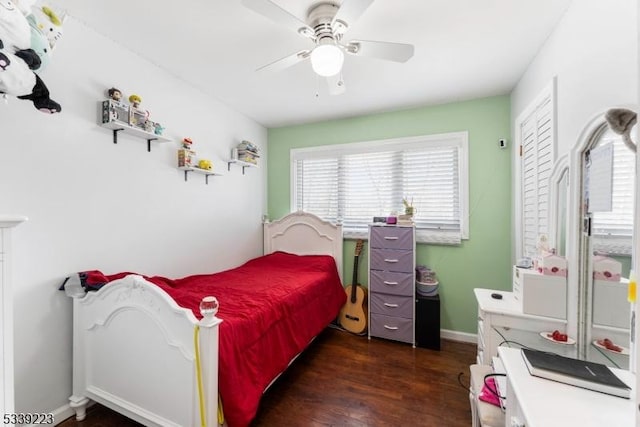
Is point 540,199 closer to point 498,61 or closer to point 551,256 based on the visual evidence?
point 551,256

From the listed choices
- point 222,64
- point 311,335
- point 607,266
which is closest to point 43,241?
point 222,64

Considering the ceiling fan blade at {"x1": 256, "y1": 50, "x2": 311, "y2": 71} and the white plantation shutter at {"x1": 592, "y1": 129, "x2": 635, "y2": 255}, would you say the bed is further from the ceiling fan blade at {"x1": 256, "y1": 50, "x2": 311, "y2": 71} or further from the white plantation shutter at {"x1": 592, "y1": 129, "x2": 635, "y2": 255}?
the white plantation shutter at {"x1": 592, "y1": 129, "x2": 635, "y2": 255}

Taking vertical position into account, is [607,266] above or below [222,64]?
below

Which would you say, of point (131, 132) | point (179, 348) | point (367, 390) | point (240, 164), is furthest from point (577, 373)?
point (240, 164)

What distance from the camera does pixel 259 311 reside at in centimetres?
166

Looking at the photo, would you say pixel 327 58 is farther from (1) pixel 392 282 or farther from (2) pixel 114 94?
(1) pixel 392 282

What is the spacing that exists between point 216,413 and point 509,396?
4.05 ft

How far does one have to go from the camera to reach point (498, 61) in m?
2.04

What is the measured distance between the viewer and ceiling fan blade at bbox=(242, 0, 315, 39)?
118 centimetres

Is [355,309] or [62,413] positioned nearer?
[62,413]

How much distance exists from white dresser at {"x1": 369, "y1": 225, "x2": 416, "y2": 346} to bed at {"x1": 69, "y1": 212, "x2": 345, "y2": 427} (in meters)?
0.93

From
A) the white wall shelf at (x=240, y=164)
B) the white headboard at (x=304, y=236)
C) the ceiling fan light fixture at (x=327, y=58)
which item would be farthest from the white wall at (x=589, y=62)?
the white wall shelf at (x=240, y=164)

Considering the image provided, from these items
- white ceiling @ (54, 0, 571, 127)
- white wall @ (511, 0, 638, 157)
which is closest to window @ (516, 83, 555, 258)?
white wall @ (511, 0, 638, 157)

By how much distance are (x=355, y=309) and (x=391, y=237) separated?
901mm
